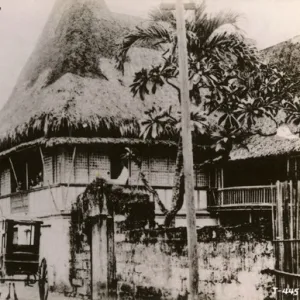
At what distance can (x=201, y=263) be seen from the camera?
16.2 feet

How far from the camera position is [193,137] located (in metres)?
5.23

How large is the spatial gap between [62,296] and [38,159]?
1.14 m

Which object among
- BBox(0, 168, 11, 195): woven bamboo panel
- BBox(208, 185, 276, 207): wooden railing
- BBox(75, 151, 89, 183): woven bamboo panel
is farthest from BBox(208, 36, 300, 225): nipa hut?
BBox(0, 168, 11, 195): woven bamboo panel

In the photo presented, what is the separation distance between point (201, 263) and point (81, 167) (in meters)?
1.25

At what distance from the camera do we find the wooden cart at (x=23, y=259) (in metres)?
5.42

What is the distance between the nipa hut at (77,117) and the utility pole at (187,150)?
460 millimetres

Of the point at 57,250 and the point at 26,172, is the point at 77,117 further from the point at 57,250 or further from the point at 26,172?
the point at 57,250

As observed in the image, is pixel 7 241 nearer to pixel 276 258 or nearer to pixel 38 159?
pixel 38 159

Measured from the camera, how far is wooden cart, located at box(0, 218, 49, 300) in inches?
213

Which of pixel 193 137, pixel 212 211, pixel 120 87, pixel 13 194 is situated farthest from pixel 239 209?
pixel 13 194

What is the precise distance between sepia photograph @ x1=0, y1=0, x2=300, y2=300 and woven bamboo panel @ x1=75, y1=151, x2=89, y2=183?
12 mm

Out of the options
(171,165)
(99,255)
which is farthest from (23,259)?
(171,165)

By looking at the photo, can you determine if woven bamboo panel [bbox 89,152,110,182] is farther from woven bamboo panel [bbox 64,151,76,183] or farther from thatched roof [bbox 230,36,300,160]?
thatched roof [bbox 230,36,300,160]

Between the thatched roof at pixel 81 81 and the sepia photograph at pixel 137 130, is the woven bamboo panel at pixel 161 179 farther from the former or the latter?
the thatched roof at pixel 81 81
